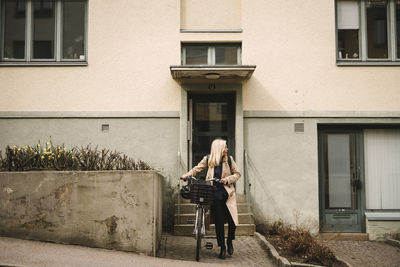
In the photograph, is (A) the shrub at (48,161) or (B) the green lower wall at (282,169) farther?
(B) the green lower wall at (282,169)

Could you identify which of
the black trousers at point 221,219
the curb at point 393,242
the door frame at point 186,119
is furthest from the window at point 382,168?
the black trousers at point 221,219

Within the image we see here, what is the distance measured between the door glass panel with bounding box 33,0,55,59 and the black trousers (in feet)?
19.6

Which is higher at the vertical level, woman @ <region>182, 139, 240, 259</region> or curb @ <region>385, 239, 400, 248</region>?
woman @ <region>182, 139, 240, 259</region>

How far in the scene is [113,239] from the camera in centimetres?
723

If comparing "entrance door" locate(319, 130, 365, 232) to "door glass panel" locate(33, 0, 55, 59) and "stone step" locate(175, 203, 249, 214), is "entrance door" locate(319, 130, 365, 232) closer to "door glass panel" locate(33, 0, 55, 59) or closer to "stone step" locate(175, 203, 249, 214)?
"stone step" locate(175, 203, 249, 214)

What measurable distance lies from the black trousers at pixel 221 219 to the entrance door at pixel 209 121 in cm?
345

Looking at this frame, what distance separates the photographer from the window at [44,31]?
11.0 metres

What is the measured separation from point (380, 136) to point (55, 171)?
25.2ft

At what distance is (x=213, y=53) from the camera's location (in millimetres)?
11016

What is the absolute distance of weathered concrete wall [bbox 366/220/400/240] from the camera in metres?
10.5

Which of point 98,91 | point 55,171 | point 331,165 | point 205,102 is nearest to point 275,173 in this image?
point 331,165

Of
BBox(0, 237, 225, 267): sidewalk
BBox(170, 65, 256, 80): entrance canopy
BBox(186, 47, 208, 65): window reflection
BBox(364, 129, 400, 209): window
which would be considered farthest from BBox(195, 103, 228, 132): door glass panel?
BBox(0, 237, 225, 267): sidewalk

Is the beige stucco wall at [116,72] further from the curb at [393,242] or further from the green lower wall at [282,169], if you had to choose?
the curb at [393,242]

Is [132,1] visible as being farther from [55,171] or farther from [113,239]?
[113,239]
